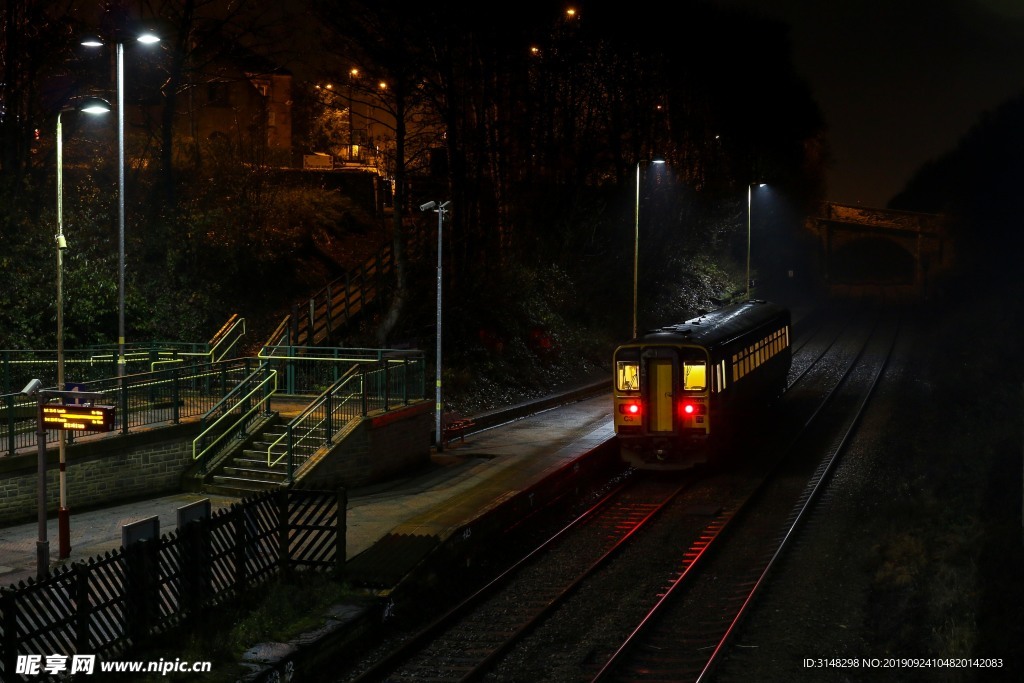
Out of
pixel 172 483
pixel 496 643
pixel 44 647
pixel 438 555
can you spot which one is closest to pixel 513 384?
pixel 172 483

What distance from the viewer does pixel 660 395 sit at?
2030 centimetres

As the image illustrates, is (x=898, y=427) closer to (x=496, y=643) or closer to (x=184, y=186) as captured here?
(x=496, y=643)

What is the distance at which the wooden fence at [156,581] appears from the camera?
9.12 meters

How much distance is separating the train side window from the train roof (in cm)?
46

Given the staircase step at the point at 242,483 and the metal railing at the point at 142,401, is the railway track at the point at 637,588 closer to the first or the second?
the staircase step at the point at 242,483

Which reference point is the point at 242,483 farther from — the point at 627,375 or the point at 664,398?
the point at 664,398

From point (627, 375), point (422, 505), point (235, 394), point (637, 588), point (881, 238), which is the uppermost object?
point (881, 238)

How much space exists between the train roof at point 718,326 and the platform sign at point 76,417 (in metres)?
10.8

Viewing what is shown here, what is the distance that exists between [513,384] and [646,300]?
1935 centimetres

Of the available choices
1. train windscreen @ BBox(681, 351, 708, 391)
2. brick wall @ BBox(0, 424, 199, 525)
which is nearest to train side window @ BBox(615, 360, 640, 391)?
train windscreen @ BBox(681, 351, 708, 391)

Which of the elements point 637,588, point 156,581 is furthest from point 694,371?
point 156,581

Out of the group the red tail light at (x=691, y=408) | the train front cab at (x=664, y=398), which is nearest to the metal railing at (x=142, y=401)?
the train front cab at (x=664, y=398)

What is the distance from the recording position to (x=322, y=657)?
35.7 feet

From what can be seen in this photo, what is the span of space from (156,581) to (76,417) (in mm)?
3160
